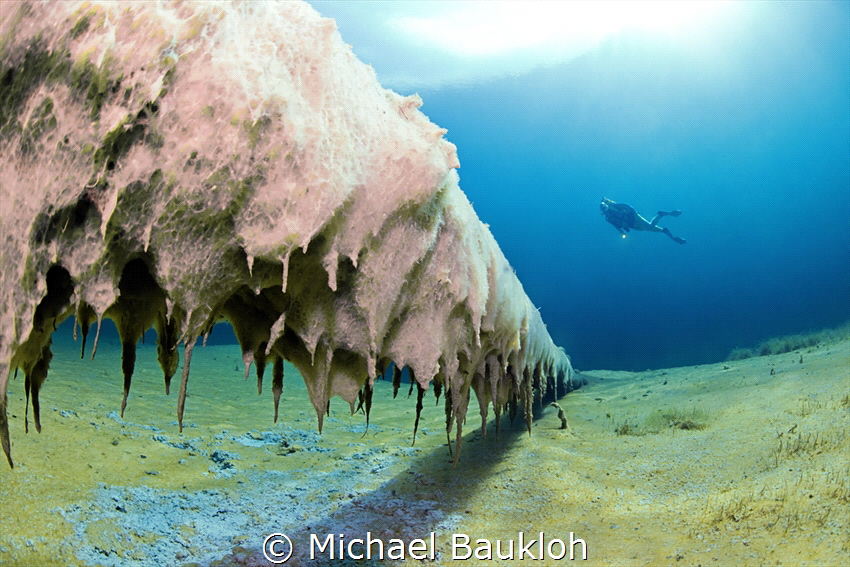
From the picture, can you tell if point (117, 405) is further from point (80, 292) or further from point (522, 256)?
point (522, 256)

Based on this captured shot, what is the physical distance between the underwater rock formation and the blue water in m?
55.5

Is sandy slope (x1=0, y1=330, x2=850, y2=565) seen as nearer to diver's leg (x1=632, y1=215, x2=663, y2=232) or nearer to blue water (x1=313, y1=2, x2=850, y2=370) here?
diver's leg (x1=632, y1=215, x2=663, y2=232)

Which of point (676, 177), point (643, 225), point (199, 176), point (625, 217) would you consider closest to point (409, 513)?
point (199, 176)

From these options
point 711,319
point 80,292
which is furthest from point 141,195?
point 711,319

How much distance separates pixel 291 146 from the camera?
166 centimetres

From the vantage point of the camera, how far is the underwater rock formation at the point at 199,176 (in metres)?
1.46

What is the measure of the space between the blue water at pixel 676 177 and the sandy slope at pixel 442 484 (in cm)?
5259

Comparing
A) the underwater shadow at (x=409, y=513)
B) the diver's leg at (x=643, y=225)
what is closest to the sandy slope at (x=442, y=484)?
the underwater shadow at (x=409, y=513)

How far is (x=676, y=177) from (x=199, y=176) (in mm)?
123237

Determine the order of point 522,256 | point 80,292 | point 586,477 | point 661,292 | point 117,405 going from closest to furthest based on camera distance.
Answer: point 80,292 → point 586,477 → point 117,405 → point 661,292 → point 522,256

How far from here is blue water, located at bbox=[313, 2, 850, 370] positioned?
62.7 m

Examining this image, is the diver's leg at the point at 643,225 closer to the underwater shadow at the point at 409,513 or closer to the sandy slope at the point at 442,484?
the sandy slope at the point at 442,484

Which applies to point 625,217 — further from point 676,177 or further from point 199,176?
point 676,177

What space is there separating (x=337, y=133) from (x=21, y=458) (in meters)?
4.31
